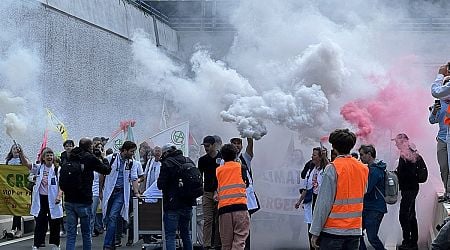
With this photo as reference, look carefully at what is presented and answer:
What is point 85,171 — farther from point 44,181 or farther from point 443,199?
point 443,199

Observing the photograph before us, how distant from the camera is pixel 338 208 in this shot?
618 cm

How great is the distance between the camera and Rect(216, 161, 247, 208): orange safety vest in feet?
29.1

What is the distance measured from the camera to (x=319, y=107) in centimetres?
1362

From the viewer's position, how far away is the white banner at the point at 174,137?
13883 mm

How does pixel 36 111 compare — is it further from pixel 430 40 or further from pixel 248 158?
pixel 430 40

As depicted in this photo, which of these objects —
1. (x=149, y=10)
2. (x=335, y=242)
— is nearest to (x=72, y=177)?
(x=335, y=242)

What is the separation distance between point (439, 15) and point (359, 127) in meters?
13.9

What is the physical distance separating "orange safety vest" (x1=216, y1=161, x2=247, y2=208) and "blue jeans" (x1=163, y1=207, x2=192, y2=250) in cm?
85

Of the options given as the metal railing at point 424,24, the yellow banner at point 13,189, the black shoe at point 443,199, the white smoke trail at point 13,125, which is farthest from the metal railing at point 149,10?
the black shoe at point 443,199

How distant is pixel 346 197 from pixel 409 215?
5.08 m

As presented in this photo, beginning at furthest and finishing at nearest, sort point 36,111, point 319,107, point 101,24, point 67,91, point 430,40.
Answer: point 430,40, point 101,24, point 67,91, point 36,111, point 319,107

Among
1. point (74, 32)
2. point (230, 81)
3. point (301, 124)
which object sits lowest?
point (301, 124)

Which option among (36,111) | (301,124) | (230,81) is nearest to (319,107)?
(301,124)

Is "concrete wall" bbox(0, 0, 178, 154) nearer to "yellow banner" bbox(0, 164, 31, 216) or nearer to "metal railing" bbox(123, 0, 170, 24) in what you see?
"metal railing" bbox(123, 0, 170, 24)
